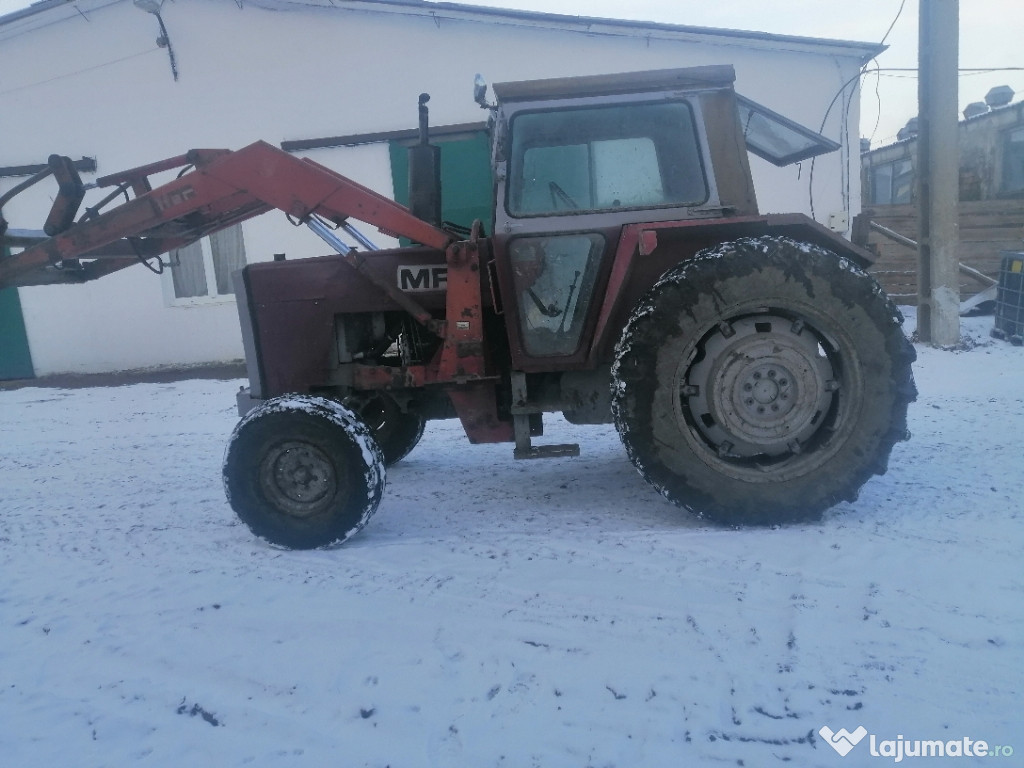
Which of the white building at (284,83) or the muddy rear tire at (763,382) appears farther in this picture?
the white building at (284,83)

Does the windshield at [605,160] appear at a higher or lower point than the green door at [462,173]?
lower

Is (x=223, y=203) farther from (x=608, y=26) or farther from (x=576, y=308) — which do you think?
(x=608, y=26)

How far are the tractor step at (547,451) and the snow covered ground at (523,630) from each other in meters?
0.34

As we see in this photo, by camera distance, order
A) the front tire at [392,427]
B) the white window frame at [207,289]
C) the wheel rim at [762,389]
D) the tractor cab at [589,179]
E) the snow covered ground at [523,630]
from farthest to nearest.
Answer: the white window frame at [207,289] < the front tire at [392,427] < the tractor cab at [589,179] < the wheel rim at [762,389] < the snow covered ground at [523,630]

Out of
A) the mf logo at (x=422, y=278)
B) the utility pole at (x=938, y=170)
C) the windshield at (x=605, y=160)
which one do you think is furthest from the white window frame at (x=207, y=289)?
the utility pole at (x=938, y=170)

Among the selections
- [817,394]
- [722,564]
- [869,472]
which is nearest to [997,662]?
[722,564]

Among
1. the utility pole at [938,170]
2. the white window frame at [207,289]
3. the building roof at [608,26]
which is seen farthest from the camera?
the white window frame at [207,289]

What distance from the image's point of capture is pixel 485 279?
3719 millimetres

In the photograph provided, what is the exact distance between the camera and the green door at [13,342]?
1004 cm

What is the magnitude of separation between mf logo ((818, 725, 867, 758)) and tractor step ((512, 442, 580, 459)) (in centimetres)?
183

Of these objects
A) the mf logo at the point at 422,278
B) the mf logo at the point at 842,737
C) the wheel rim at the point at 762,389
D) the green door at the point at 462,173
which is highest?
the green door at the point at 462,173

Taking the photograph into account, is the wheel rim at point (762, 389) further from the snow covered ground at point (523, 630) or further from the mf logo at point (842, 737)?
the mf logo at point (842, 737)

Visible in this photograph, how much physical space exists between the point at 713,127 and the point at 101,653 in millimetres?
3508

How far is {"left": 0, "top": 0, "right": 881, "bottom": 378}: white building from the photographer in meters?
8.93
